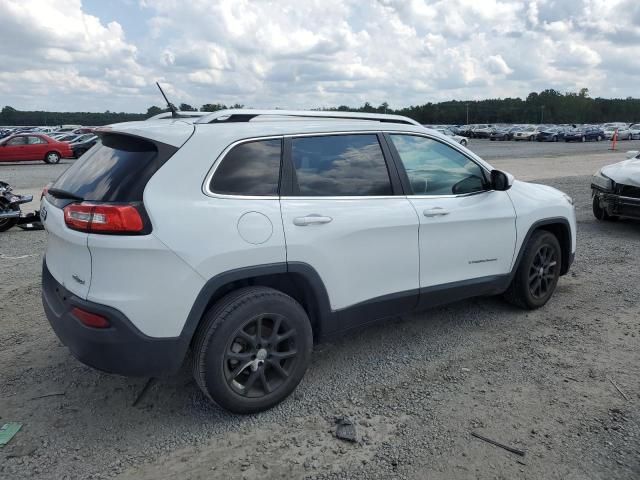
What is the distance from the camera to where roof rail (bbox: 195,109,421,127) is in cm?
336

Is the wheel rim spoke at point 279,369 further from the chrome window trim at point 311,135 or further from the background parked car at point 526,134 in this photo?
the background parked car at point 526,134

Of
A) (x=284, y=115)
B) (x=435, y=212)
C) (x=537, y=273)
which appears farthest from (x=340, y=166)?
(x=537, y=273)

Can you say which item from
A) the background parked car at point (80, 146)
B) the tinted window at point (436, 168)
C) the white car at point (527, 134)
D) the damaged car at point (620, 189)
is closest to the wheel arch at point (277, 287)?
the tinted window at point (436, 168)

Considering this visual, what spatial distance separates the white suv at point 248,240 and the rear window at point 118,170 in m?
0.01

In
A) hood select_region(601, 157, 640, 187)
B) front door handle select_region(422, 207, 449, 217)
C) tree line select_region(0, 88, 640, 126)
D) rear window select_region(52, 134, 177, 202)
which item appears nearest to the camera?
rear window select_region(52, 134, 177, 202)

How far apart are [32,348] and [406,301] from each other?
2.87 metres

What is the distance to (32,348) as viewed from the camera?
4.12 meters

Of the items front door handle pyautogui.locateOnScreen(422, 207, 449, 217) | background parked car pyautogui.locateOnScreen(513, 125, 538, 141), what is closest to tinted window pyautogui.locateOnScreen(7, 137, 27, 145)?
front door handle pyautogui.locateOnScreen(422, 207, 449, 217)

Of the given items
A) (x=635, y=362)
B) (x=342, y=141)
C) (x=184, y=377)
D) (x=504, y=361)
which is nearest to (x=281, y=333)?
(x=184, y=377)

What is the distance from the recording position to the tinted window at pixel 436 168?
393 cm

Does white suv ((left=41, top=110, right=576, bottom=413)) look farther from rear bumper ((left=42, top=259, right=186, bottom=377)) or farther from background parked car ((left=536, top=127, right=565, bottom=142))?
background parked car ((left=536, top=127, right=565, bottom=142))

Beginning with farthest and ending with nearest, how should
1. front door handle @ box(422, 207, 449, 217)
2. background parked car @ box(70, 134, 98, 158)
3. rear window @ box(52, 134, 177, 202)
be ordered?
1. background parked car @ box(70, 134, 98, 158)
2. front door handle @ box(422, 207, 449, 217)
3. rear window @ box(52, 134, 177, 202)

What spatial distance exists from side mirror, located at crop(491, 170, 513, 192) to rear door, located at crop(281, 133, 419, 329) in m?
0.94

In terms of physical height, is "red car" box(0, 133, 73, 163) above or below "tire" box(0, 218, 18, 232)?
above
